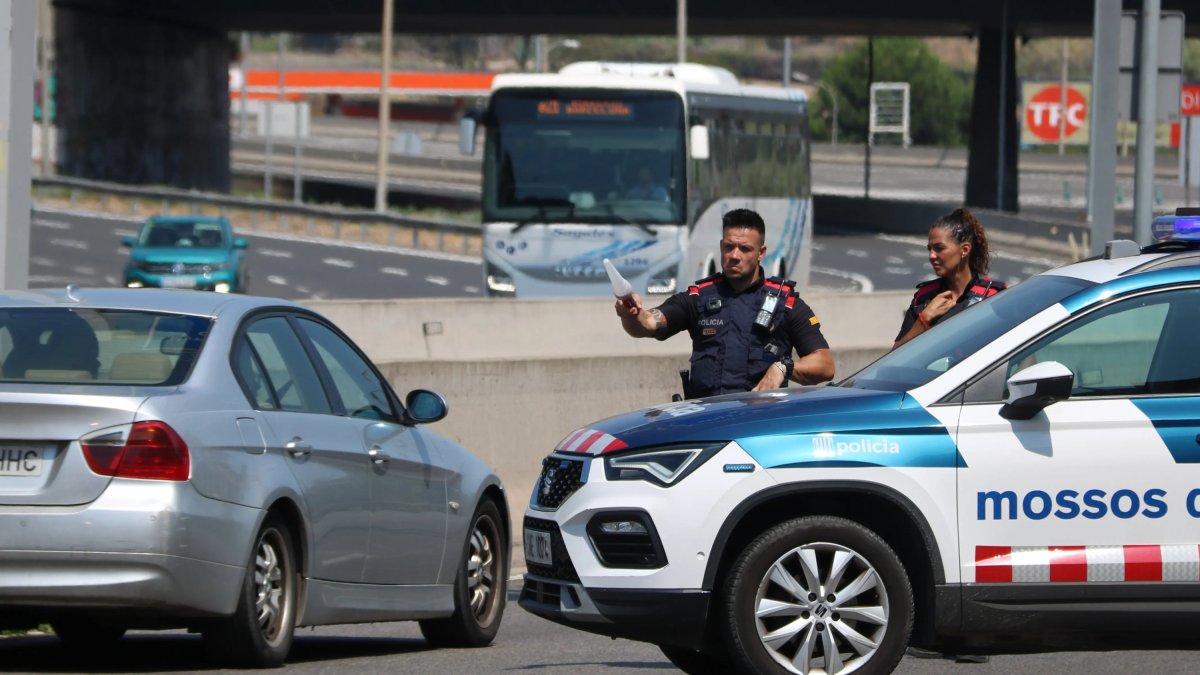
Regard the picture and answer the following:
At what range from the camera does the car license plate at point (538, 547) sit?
276 inches

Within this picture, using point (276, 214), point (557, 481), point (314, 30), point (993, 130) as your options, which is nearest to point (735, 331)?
point (557, 481)

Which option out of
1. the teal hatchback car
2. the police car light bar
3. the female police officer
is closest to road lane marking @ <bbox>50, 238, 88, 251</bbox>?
the teal hatchback car

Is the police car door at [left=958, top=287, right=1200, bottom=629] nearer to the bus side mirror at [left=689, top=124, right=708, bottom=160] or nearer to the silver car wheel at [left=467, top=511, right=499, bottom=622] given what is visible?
the silver car wheel at [left=467, top=511, right=499, bottom=622]

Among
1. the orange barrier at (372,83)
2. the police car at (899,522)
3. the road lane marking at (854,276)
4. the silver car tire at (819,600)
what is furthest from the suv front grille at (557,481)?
the orange barrier at (372,83)

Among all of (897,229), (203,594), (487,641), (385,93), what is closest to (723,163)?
(487,641)

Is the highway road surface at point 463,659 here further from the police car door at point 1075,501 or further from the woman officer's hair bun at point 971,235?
the woman officer's hair bun at point 971,235

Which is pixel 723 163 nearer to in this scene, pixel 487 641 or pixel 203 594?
pixel 487 641

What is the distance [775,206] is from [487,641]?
75.9 feet

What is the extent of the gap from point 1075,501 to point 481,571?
3463 millimetres

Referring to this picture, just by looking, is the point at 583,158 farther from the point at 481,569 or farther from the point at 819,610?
the point at 819,610

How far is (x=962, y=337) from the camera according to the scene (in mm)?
7277

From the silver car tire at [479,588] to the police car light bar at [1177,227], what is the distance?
321cm

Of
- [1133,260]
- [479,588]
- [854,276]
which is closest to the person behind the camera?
[1133,260]

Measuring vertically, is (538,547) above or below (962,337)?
below
